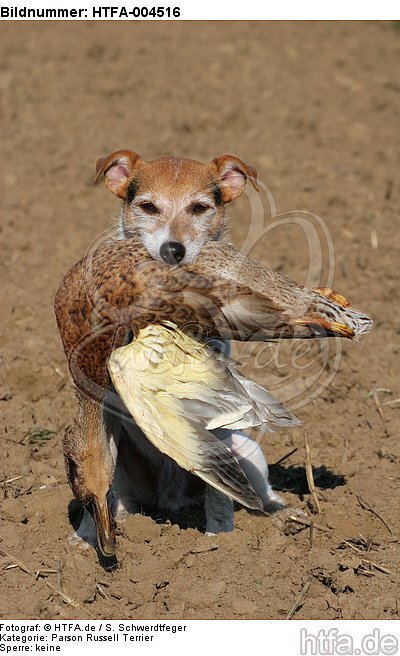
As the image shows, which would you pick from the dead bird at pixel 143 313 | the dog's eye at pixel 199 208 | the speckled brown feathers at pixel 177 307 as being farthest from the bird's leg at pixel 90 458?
Answer: the dog's eye at pixel 199 208

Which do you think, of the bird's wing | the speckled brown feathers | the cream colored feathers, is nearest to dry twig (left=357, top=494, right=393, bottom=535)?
the cream colored feathers

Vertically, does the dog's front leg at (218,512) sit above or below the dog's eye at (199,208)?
below

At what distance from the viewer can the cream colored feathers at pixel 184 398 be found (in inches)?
202

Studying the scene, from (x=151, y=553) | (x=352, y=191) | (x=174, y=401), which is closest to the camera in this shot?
(x=174, y=401)

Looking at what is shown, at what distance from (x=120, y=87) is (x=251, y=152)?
2495mm

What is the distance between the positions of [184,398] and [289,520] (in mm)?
1588

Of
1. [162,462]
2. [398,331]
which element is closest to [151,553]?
[162,462]

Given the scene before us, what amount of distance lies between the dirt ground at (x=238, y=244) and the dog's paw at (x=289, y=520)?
2.7 inches

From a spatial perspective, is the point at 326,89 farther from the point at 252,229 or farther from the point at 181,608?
the point at 181,608

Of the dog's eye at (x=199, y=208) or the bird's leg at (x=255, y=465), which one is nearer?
the bird's leg at (x=255, y=465)

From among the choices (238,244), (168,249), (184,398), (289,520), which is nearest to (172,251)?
(168,249)

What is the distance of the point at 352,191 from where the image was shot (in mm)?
11516

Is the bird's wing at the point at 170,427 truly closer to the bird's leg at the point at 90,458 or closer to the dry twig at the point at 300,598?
the bird's leg at the point at 90,458

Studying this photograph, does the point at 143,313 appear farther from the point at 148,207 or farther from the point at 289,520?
the point at 148,207
